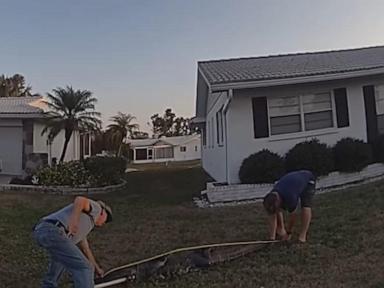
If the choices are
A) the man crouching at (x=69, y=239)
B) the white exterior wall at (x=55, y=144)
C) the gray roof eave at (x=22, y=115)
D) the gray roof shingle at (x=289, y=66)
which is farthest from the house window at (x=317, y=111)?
the white exterior wall at (x=55, y=144)

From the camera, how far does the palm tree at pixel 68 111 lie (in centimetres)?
1858

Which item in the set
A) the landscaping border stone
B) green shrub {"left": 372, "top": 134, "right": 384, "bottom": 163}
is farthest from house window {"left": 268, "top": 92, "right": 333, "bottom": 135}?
the landscaping border stone

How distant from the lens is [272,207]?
644 centimetres

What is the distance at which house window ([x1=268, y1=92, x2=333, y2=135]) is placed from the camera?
13.0 meters

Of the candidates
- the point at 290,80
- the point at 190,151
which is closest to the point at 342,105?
the point at 290,80

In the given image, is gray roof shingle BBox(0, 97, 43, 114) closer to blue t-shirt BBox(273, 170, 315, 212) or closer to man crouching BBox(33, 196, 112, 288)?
blue t-shirt BBox(273, 170, 315, 212)

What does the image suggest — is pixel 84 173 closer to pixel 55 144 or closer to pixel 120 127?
pixel 55 144

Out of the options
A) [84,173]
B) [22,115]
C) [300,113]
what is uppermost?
[22,115]

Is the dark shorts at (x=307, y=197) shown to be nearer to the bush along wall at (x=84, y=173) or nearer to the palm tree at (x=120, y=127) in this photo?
the bush along wall at (x=84, y=173)

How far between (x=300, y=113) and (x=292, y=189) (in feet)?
22.7

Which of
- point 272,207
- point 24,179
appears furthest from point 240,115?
point 24,179

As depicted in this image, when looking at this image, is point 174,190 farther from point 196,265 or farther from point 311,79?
point 196,265

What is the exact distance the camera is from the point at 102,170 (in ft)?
52.3

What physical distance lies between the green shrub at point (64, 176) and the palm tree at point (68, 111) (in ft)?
8.79
